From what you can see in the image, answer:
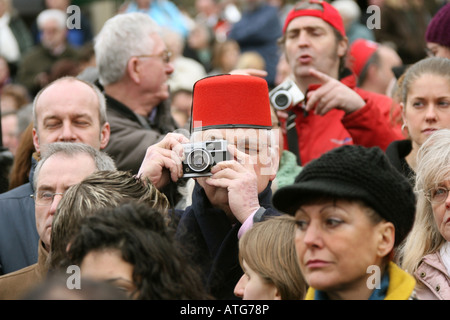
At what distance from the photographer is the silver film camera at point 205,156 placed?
12.7ft

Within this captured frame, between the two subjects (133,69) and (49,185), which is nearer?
(49,185)

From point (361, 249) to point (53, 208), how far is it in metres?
1.71

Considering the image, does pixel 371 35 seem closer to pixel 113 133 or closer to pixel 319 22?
pixel 319 22

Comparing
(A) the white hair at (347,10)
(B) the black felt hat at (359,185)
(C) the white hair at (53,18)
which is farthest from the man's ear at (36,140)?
(C) the white hair at (53,18)

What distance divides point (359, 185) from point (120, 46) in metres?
3.31

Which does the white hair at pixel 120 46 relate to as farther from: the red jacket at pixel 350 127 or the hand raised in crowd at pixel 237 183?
the hand raised in crowd at pixel 237 183

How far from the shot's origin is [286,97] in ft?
17.3

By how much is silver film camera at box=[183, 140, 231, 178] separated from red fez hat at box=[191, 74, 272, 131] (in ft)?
0.57

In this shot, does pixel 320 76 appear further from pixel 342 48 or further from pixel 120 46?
pixel 120 46

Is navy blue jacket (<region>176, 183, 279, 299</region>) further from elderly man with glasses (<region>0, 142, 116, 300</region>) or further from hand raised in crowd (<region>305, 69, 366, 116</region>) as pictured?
hand raised in crowd (<region>305, 69, 366, 116</region>)

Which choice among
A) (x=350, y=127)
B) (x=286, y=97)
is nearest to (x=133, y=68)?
(x=286, y=97)

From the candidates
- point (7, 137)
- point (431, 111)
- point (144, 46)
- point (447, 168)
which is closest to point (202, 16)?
point (7, 137)

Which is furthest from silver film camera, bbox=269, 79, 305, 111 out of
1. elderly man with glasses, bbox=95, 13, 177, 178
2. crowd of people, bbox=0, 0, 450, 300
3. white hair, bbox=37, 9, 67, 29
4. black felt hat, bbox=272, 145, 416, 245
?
white hair, bbox=37, 9, 67, 29

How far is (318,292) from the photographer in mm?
3049
